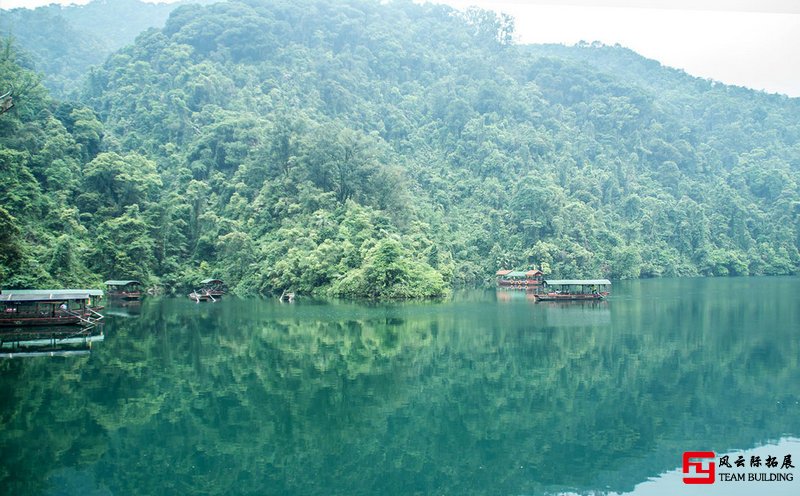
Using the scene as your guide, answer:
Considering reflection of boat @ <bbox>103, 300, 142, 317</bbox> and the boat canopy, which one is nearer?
reflection of boat @ <bbox>103, 300, 142, 317</bbox>

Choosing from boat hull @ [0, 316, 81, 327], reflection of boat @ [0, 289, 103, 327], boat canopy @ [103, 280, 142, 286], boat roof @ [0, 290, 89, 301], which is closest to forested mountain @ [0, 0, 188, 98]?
boat canopy @ [103, 280, 142, 286]

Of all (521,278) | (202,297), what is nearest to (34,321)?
(202,297)

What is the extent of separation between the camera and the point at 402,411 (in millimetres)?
14336

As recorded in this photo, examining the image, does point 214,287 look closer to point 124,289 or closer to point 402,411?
point 124,289

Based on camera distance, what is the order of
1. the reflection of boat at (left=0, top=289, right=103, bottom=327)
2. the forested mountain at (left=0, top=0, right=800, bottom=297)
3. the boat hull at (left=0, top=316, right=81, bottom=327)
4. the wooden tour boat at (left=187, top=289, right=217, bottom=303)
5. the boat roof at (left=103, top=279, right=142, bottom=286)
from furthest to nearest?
1. the forested mountain at (left=0, top=0, right=800, bottom=297)
2. the wooden tour boat at (left=187, top=289, right=217, bottom=303)
3. the boat roof at (left=103, top=279, right=142, bottom=286)
4. the boat hull at (left=0, top=316, right=81, bottom=327)
5. the reflection of boat at (left=0, top=289, right=103, bottom=327)

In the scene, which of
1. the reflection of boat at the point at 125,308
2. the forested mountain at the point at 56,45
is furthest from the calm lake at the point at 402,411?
the forested mountain at the point at 56,45

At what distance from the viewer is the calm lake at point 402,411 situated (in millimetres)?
10875

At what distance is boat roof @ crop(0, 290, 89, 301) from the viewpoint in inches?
1007

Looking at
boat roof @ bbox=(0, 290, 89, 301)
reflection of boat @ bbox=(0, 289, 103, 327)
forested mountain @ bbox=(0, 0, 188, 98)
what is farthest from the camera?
forested mountain @ bbox=(0, 0, 188, 98)

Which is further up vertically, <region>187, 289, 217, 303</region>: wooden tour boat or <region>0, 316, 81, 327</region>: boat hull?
<region>0, 316, 81, 327</region>: boat hull

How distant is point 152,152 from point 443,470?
196 ft

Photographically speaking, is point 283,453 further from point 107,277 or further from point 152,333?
point 107,277

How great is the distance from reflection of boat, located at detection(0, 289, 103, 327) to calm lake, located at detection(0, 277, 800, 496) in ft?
11.3

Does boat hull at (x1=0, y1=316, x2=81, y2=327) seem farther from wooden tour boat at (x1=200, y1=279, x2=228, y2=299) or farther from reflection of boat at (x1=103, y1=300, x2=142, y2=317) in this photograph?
wooden tour boat at (x1=200, y1=279, x2=228, y2=299)
